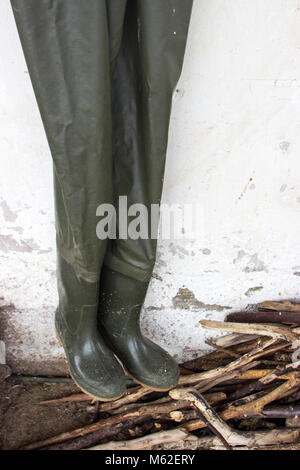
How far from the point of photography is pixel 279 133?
1.21m

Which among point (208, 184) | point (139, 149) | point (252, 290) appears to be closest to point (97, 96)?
point (139, 149)

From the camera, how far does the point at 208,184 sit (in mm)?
1271

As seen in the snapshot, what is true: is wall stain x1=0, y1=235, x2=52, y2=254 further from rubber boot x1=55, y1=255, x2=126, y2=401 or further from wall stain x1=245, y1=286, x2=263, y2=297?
wall stain x1=245, y1=286, x2=263, y2=297

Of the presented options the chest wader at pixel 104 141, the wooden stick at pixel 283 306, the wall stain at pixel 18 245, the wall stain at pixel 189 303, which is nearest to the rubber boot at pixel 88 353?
the chest wader at pixel 104 141

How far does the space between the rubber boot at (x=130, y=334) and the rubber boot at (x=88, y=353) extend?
0.17 feet

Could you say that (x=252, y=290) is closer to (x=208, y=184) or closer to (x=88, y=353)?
(x=208, y=184)

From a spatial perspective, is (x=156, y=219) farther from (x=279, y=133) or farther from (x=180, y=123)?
(x=279, y=133)

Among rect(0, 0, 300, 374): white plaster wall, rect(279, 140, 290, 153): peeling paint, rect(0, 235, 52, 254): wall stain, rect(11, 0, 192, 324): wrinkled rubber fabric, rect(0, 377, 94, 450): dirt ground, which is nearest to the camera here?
rect(11, 0, 192, 324): wrinkled rubber fabric

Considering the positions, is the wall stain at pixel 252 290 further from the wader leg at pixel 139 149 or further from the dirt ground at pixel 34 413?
the dirt ground at pixel 34 413

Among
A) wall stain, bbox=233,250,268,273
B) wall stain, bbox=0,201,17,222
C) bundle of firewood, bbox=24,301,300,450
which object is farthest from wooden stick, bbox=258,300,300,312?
wall stain, bbox=0,201,17,222

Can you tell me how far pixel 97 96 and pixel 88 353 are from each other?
2.31 feet

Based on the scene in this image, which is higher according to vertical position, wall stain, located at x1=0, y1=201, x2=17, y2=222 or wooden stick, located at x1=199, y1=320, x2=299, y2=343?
wall stain, located at x1=0, y1=201, x2=17, y2=222

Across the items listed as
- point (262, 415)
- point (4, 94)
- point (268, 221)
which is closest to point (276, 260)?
point (268, 221)

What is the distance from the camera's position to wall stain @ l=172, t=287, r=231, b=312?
1471mm
